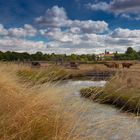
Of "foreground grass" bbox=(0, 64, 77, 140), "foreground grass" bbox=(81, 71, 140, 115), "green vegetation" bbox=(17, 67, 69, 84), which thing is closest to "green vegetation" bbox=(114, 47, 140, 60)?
"foreground grass" bbox=(81, 71, 140, 115)

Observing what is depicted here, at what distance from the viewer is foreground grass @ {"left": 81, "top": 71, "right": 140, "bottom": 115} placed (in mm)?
5477

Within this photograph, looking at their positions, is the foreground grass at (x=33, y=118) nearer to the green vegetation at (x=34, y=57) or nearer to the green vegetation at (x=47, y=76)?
the green vegetation at (x=47, y=76)

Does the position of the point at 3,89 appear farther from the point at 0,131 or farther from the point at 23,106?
the point at 0,131

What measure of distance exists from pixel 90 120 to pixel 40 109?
26.2 inches

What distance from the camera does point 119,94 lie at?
582 inches

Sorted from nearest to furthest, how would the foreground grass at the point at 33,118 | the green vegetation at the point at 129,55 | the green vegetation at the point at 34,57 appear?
the foreground grass at the point at 33,118, the green vegetation at the point at 34,57, the green vegetation at the point at 129,55

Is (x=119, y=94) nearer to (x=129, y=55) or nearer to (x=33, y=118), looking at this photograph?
(x=33, y=118)

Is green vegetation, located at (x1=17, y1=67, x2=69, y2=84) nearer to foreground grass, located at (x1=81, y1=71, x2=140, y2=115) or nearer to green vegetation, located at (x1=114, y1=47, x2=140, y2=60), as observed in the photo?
foreground grass, located at (x1=81, y1=71, x2=140, y2=115)

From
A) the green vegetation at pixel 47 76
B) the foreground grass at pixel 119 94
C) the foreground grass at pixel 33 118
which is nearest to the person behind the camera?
the foreground grass at pixel 33 118

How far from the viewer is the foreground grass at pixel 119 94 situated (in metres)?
5.48

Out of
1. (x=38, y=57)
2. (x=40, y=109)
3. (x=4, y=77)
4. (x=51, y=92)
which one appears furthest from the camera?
(x=38, y=57)

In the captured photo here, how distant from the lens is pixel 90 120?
5.41 m

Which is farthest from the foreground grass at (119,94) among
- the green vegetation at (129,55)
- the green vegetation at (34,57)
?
the green vegetation at (129,55)

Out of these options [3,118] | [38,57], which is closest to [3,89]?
[3,118]
